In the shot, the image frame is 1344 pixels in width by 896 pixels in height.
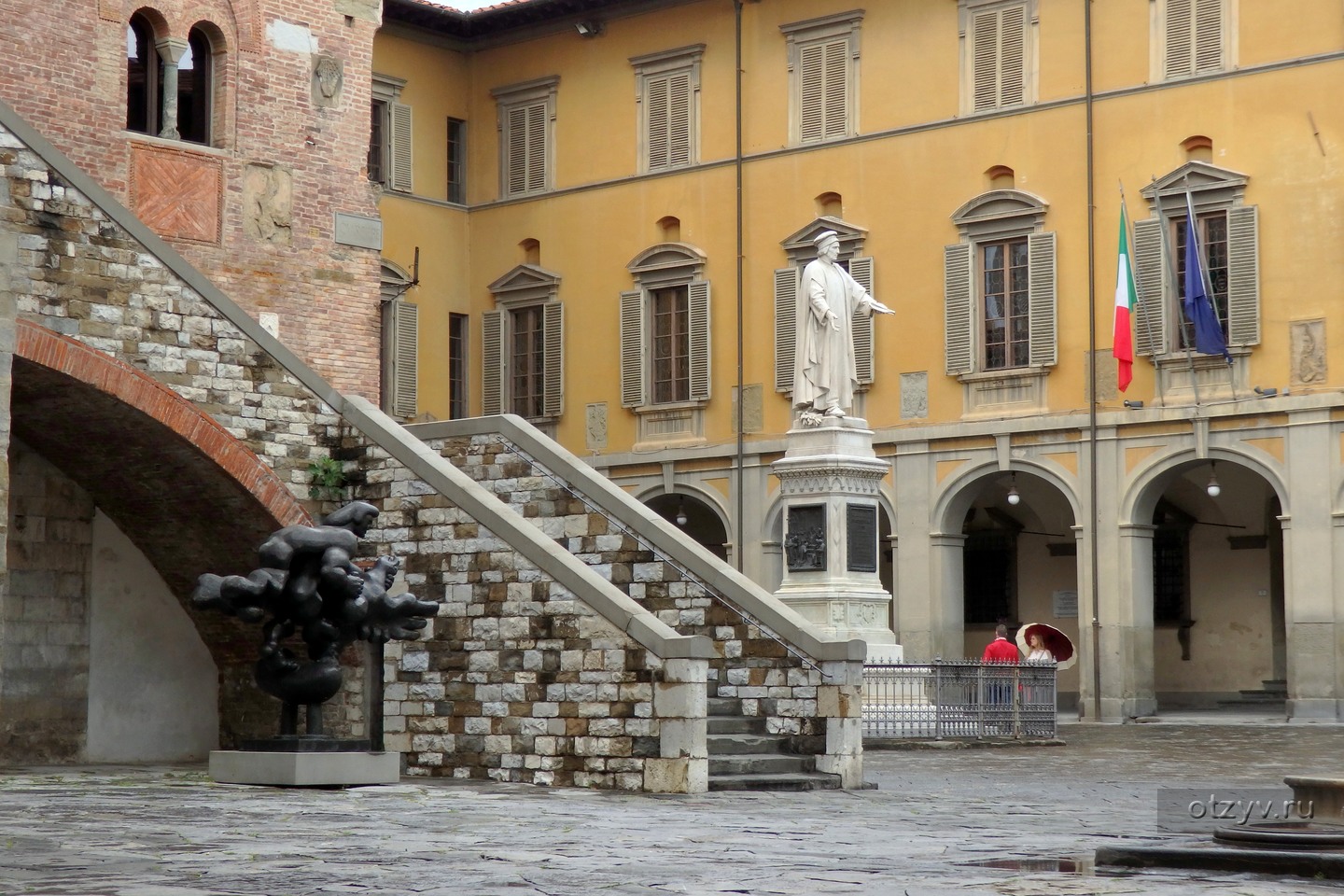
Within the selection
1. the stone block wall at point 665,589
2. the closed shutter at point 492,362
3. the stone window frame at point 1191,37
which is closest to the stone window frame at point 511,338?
the closed shutter at point 492,362

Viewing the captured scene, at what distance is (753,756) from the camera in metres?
14.3

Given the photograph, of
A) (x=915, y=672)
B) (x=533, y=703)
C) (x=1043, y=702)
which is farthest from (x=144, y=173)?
(x=1043, y=702)

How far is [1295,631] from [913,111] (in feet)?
30.2

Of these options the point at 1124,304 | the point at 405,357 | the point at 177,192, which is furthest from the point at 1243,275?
the point at 177,192

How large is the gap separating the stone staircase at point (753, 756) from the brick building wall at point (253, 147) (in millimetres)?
6022

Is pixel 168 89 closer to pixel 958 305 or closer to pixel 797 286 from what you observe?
pixel 797 286

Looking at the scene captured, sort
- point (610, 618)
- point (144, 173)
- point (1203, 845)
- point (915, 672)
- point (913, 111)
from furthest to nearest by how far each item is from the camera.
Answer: point (913, 111), point (915, 672), point (144, 173), point (610, 618), point (1203, 845)

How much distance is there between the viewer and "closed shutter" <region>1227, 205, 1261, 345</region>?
88.6 feet

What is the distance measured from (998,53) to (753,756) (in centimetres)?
1745

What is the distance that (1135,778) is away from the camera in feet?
49.5

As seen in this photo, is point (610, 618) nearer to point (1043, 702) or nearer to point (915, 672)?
point (915, 672)

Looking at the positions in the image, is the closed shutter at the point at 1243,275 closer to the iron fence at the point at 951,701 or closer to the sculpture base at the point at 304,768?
the iron fence at the point at 951,701

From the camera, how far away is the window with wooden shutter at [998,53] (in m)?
29.2

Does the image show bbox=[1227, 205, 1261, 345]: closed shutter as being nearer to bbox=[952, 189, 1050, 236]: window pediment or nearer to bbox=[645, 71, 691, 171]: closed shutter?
bbox=[952, 189, 1050, 236]: window pediment
